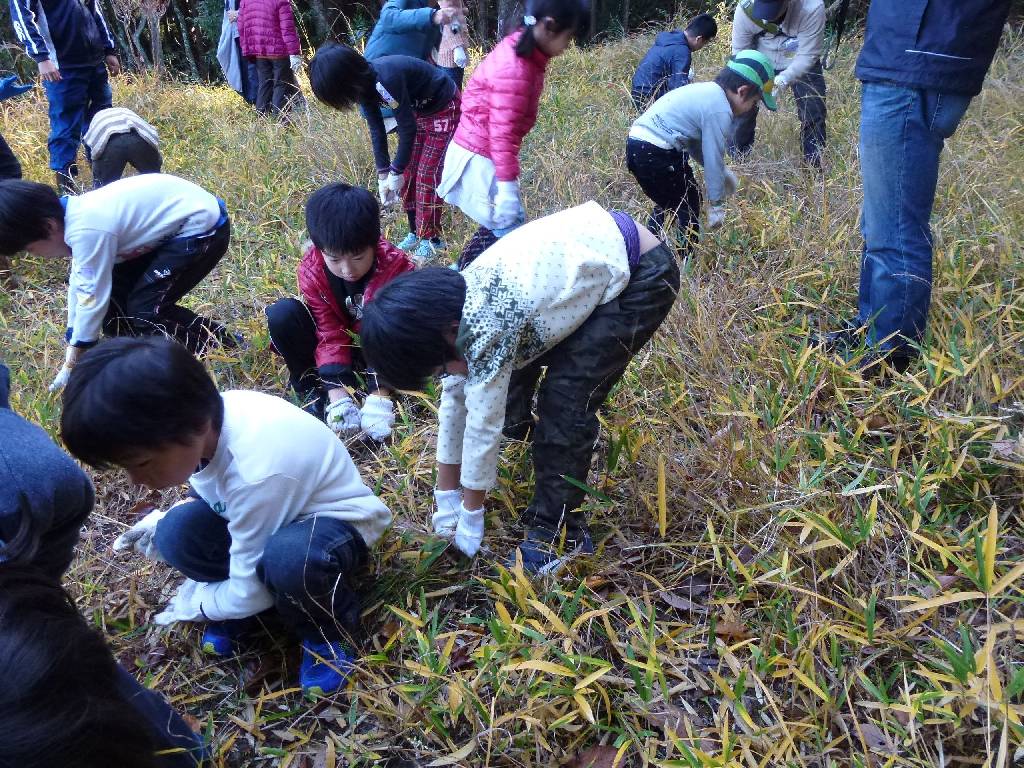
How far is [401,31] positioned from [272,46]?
225cm

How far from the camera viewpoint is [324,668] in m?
1.76

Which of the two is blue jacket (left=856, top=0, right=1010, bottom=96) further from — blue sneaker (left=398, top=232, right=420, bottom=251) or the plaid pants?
blue sneaker (left=398, top=232, right=420, bottom=251)

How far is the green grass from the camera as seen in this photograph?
1.50 metres

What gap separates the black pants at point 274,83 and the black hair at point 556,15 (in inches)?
172

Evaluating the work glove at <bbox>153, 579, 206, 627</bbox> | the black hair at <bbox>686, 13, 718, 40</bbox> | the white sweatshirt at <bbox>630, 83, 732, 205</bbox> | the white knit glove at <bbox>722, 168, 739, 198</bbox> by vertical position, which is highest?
the white sweatshirt at <bbox>630, 83, 732, 205</bbox>

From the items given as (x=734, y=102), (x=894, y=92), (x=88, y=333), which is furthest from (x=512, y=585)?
(x=734, y=102)

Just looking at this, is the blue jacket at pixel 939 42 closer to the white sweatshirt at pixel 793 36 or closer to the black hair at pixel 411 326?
the black hair at pixel 411 326

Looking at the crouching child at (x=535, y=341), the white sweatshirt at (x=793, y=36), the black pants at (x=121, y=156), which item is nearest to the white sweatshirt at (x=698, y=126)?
the white sweatshirt at (x=793, y=36)

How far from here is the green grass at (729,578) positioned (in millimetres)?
1499

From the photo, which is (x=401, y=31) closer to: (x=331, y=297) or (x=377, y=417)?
(x=331, y=297)

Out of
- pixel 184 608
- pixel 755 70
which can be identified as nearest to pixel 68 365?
pixel 184 608

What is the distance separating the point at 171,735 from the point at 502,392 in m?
0.99

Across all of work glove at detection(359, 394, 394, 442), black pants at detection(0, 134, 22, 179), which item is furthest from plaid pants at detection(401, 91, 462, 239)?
black pants at detection(0, 134, 22, 179)

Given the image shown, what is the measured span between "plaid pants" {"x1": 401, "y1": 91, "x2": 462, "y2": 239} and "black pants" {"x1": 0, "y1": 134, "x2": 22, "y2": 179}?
250 centimetres
